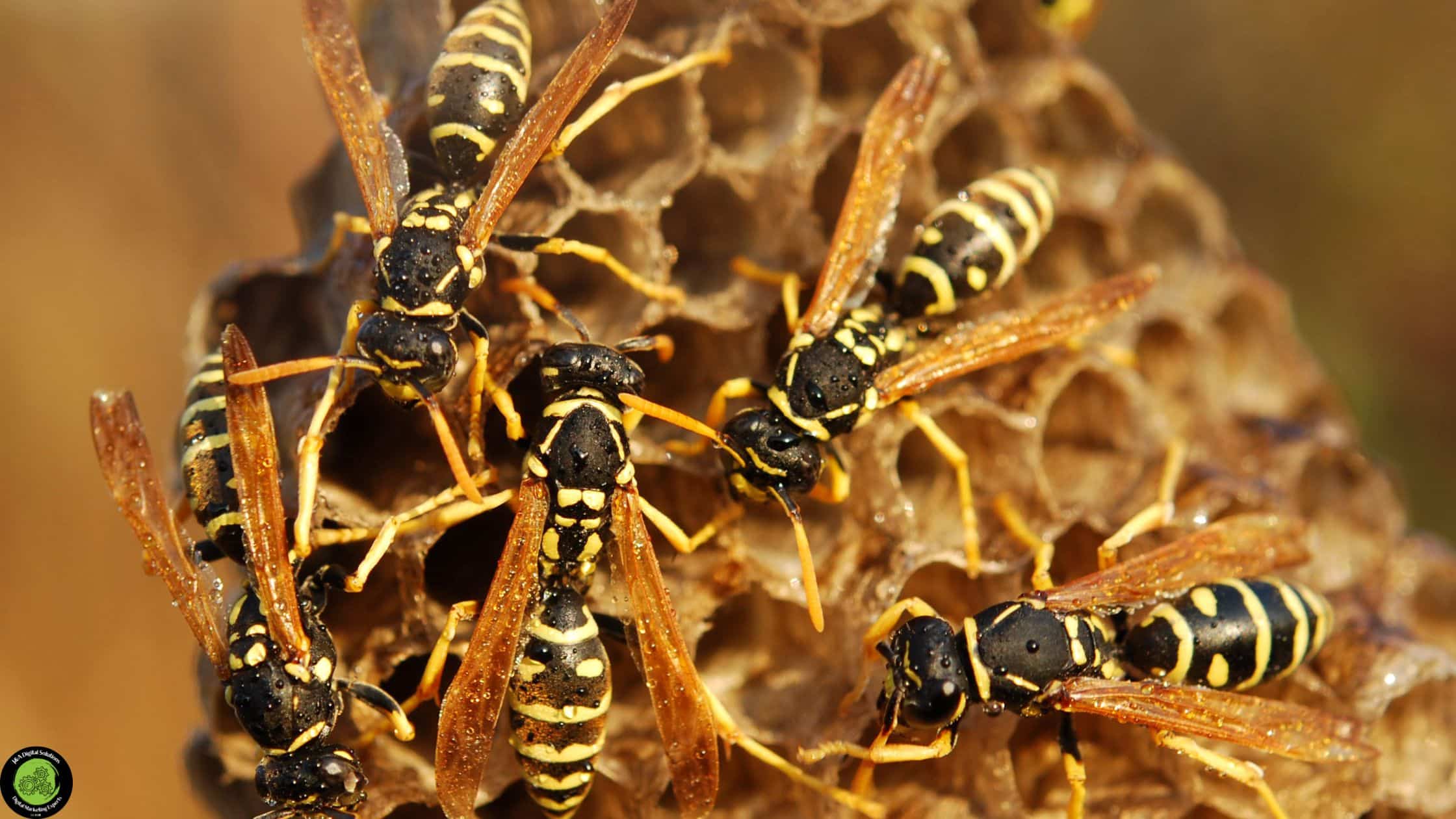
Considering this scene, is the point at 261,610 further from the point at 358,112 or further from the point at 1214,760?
the point at 1214,760

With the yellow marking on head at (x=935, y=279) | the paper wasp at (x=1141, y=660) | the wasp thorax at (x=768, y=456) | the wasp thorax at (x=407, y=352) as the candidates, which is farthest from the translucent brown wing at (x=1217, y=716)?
the wasp thorax at (x=407, y=352)

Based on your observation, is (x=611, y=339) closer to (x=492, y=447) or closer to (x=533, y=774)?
(x=492, y=447)

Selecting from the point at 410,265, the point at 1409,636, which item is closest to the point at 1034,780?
the point at 1409,636

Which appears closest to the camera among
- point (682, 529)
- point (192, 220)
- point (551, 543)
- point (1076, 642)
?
point (551, 543)

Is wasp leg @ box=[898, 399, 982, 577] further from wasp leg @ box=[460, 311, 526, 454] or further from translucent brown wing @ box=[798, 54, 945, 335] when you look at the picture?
wasp leg @ box=[460, 311, 526, 454]

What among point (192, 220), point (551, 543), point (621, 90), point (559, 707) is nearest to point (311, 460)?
point (551, 543)

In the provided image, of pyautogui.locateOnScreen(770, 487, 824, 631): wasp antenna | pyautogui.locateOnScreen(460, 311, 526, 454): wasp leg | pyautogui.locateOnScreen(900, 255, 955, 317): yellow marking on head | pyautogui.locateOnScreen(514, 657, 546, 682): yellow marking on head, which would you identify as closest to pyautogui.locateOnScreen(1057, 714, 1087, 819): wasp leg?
pyautogui.locateOnScreen(770, 487, 824, 631): wasp antenna
